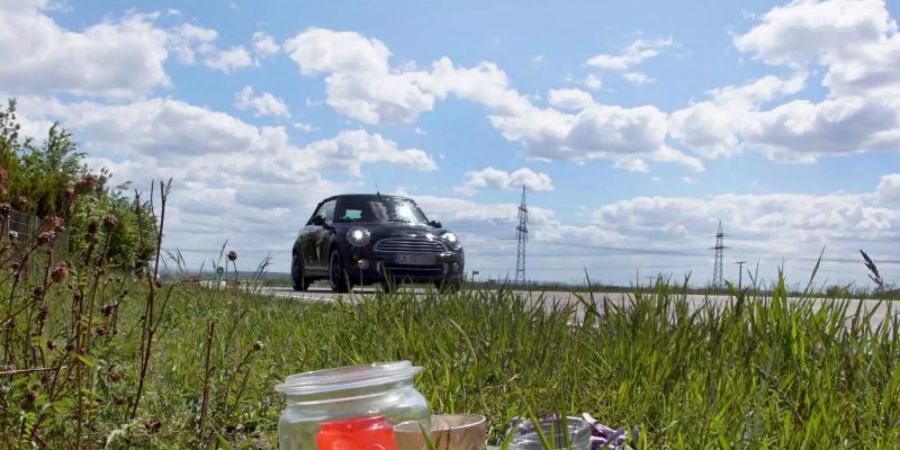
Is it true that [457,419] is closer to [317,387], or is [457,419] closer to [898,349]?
[317,387]

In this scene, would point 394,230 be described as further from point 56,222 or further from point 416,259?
point 56,222

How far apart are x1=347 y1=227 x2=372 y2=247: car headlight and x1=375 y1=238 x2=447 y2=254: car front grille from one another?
19cm

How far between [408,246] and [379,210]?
1.50 m

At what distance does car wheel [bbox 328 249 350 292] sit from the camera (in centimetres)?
1473

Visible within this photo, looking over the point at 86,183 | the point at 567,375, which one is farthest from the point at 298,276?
the point at 86,183

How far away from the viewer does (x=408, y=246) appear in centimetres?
1441

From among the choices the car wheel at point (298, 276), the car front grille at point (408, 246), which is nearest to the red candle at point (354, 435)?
the car front grille at point (408, 246)

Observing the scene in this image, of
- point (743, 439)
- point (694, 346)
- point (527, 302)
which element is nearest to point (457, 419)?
point (743, 439)

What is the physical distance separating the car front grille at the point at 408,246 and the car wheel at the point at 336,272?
79cm

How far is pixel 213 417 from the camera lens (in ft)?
12.7

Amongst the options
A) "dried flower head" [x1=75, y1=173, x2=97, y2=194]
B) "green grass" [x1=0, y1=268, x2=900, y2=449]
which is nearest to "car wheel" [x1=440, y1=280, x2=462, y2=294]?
"green grass" [x1=0, y1=268, x2=900, y2=449]

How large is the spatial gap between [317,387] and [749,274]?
3.68 m

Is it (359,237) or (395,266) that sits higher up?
(359,237)

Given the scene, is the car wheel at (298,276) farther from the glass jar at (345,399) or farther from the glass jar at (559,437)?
the glass jar at (345,399)
